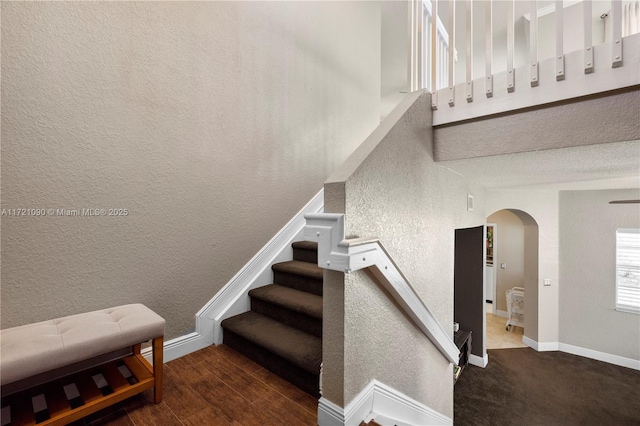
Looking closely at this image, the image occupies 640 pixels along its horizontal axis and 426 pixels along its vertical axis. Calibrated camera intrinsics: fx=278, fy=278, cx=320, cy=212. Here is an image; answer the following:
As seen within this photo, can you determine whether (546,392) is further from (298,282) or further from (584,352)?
(298,282)

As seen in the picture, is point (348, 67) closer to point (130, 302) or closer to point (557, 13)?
point (557, 13)

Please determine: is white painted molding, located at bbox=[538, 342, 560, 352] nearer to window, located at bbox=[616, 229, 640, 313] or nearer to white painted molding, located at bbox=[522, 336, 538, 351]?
white painted molding, located at bbox=[522, 336, 538, 351]

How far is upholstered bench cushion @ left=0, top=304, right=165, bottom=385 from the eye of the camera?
0.99 metres

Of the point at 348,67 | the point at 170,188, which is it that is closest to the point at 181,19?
the point at 170,188

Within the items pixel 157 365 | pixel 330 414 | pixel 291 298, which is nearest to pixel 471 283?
pixel 291 298

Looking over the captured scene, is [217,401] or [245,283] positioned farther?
[245,283]

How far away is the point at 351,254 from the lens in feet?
3.23

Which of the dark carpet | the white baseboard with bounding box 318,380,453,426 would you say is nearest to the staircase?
the white baseboard with bounding box 318,380,453,426

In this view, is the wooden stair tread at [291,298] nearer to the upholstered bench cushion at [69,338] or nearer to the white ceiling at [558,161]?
the upholstered bench cushion at [69,338]

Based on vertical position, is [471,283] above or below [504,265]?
above

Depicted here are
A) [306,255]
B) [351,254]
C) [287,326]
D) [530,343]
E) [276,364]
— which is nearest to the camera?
[351,254]

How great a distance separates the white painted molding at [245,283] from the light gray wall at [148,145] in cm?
7

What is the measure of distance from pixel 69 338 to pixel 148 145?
106 centimetres

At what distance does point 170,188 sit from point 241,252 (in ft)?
2.29
